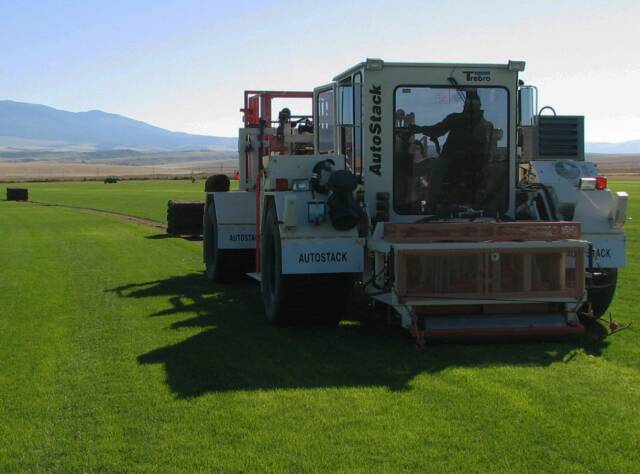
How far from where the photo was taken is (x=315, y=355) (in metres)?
7.97

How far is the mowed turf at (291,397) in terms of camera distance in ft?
17.4

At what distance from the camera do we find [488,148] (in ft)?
30.8

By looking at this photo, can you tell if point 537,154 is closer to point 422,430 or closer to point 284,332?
point 284,332

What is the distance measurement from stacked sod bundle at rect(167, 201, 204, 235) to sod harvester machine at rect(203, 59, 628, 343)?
12581mm

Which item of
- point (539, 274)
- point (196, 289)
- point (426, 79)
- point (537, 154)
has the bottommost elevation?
point (196, 289)

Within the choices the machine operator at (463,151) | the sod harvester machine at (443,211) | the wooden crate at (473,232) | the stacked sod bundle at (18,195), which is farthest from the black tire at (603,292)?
the stacked sod bundle at (18,195)

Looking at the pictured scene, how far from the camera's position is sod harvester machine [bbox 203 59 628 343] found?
8.14m

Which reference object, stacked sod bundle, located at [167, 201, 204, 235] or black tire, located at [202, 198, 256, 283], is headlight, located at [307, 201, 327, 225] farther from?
stacked sod bundle, located at [167, 201, 204, 235]

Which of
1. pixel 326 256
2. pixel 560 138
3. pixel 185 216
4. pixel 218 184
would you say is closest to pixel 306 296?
pixel 326 256

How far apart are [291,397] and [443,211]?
11.2 ft

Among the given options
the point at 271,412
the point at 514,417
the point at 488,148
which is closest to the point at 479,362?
the point at 514,417

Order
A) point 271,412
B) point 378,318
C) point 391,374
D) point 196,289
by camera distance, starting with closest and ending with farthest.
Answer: point 271,412 → point 391,374 → point 378,318 → point 196,289

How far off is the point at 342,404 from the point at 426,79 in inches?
161

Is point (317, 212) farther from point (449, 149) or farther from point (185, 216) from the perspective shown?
point (185, 216)
